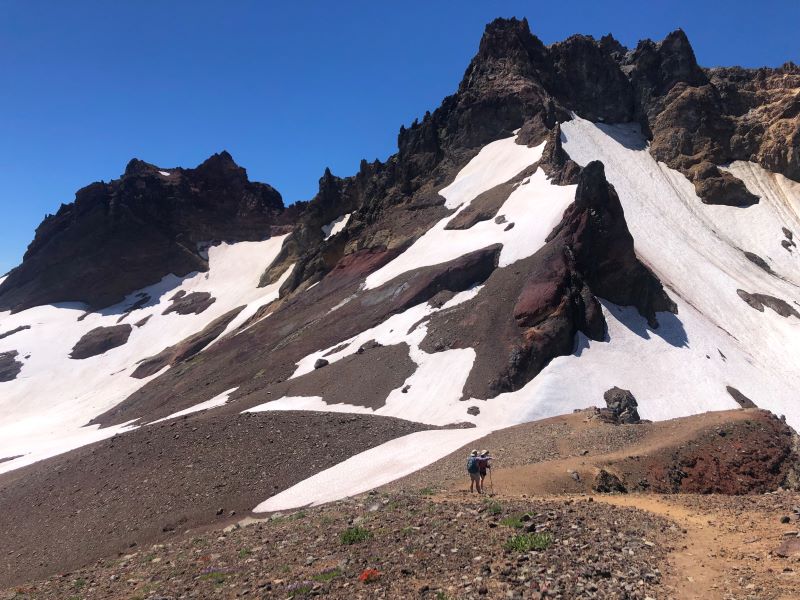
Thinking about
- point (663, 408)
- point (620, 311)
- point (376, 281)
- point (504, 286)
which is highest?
point (376, 281)

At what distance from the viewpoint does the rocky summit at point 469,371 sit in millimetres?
11680

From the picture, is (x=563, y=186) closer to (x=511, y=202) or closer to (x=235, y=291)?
(x=511, y=202)

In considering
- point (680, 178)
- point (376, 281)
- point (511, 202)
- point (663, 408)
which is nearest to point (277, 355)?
point (376, 281)

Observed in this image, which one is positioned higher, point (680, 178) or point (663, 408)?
point (680, 178)

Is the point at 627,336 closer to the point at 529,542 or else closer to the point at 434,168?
the point at 529,542

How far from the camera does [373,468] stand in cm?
2539

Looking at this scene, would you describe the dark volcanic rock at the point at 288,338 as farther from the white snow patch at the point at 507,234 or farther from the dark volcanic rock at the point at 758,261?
the dark volcanic rock at the point at 758,261

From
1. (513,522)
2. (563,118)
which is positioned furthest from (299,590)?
(563,118)

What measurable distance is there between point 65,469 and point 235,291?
2508 inches

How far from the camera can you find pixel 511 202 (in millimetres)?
53594

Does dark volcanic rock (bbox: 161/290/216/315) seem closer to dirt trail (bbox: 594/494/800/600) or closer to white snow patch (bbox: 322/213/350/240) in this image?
white snow patch (bbox: 322/213/350/240)

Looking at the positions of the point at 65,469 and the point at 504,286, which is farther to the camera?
A: the point at 504,286

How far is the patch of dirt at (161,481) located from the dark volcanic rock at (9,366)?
181ft

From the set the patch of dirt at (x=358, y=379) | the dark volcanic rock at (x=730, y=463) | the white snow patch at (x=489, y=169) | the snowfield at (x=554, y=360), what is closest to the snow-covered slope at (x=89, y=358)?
the snowfield at (x=554, y=360)
